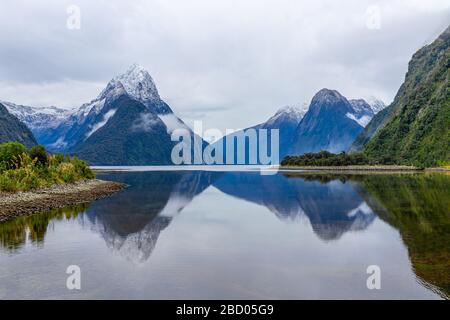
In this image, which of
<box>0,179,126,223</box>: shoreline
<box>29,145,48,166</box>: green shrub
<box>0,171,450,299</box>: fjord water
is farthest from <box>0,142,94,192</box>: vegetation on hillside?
<box>0,171,450,299</box>: fjord water

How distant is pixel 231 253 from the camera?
30.0 meters

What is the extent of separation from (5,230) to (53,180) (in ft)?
147

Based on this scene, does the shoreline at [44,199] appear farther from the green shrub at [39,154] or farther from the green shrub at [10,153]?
the green shrub at [39,154]

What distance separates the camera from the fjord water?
840 inches

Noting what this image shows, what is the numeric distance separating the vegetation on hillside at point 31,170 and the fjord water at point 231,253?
48.5ft

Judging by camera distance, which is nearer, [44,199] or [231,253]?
[231,253]

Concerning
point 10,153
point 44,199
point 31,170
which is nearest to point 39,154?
point 10,153

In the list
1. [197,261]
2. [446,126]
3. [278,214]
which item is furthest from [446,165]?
[197,261]

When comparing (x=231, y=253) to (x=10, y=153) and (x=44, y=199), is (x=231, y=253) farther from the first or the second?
(x=10, y=153)

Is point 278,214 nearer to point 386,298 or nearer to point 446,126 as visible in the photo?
point 386,298

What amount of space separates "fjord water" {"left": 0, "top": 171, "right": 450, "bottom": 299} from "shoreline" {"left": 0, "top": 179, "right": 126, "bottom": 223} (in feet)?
9.29

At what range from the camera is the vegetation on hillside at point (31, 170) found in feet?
212

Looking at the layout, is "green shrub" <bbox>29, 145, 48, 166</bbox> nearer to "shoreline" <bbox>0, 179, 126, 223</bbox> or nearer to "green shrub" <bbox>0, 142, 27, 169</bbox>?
"green shrub" <bbox>0, 142, 27, 169</bbox>

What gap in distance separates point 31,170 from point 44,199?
15.4 metres
